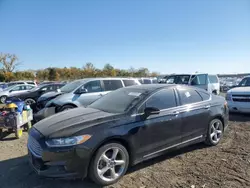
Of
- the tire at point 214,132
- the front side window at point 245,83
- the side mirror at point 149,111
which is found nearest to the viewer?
the side mirror at point 149,111

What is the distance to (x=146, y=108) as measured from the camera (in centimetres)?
357

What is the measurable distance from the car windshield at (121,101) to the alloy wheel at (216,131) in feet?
6.91

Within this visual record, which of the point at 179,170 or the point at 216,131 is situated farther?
the point at 216,131

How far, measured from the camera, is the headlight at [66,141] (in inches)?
116

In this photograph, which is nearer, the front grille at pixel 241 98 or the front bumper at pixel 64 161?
the front bumper at pixel 64 161

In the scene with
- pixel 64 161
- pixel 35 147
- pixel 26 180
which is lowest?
pixel 26 180

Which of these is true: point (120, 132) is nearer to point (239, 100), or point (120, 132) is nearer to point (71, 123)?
point (71, 123)

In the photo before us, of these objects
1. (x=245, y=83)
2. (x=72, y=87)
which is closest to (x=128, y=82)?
(x=72, y=87)

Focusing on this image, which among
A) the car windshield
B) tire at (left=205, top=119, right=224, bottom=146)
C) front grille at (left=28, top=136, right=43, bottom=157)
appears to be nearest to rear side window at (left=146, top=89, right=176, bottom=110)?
the car windshield

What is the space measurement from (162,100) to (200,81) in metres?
9.16

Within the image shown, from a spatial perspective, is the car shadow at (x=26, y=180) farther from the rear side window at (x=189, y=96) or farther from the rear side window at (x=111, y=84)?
the rear side window at (x=111, y=84)

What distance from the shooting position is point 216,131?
4930 millimetres

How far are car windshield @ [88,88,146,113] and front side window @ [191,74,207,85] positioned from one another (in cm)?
850

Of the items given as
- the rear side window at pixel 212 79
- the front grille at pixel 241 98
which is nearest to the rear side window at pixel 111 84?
the front grille at pixel 241 98
